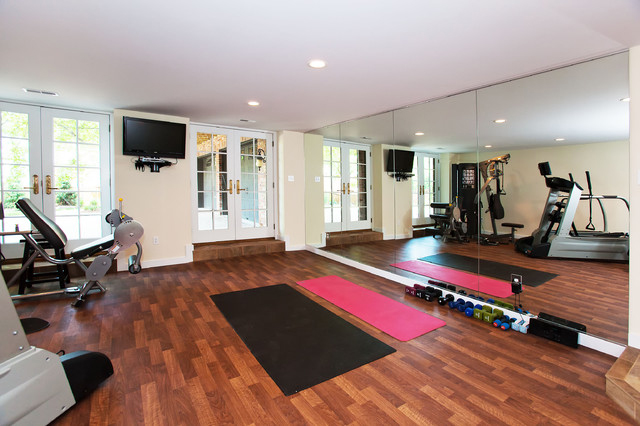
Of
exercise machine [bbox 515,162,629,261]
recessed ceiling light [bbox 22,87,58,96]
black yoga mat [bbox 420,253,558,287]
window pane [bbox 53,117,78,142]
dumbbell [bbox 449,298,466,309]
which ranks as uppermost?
recessed ceiling light [bbox 22,87,58,96]

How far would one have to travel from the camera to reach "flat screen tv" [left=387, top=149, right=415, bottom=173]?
406 cm

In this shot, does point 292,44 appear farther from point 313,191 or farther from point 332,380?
point 313,191

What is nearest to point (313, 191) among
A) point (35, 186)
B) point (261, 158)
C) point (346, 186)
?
point (346, 186)

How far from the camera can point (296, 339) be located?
7.93ft

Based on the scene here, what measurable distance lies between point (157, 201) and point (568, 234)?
500cm

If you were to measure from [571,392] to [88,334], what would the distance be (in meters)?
3.41

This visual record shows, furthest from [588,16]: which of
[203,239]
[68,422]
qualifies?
[203,239]

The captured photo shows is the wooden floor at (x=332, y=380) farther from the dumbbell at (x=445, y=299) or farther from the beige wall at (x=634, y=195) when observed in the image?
the beige wall at (x=634, y=195)

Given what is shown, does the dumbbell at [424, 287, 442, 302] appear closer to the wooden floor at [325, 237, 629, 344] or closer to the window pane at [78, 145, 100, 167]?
the wooden floor at [325, 237, 629, 344]

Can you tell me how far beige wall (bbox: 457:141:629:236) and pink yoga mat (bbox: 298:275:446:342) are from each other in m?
1.20

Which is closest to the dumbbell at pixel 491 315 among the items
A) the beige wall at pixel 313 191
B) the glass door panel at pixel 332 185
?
the glass door panel at pixel 332 185

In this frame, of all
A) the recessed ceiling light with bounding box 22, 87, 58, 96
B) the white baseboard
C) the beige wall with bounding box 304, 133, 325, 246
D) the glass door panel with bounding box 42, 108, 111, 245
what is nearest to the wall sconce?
the beige wall with bounding box 304, 133, 325, 246

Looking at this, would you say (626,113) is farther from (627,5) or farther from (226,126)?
(226,126)

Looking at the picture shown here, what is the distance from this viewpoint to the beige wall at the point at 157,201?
435 centimetres
